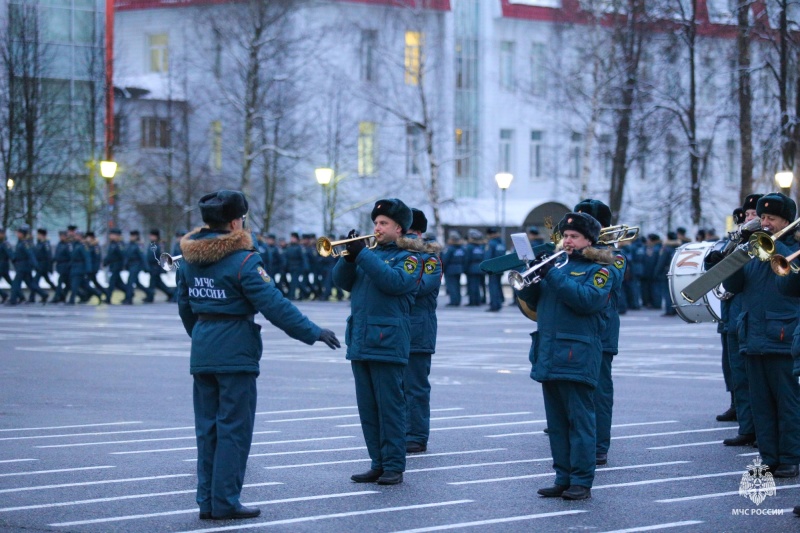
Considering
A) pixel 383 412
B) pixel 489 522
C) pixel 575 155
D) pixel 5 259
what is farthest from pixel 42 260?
pixel 489 522

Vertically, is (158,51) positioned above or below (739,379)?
above

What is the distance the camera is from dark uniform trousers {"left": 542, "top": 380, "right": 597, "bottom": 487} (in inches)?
362

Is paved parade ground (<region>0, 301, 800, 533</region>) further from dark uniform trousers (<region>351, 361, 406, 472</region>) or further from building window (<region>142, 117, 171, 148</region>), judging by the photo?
building window (<region>142, 117, 171, 148</region>)

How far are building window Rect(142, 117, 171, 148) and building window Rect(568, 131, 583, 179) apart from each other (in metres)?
14.7

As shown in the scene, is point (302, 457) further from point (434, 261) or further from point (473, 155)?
point (473, 155)

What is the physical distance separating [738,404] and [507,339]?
12247mm

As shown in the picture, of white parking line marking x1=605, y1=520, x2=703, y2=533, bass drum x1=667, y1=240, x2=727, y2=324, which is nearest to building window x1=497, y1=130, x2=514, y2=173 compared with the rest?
bass drum x1=667, y1=240, x2=727, y2=324

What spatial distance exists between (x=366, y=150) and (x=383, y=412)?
1714 inches

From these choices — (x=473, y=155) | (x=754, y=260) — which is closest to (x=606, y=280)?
(x=754, y=260)

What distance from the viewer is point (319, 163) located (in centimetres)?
5181

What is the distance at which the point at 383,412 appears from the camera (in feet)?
32.2

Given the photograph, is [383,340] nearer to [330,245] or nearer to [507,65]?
[330,245]

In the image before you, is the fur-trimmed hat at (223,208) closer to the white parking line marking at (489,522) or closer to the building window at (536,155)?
the white parking line marking at (489,522)

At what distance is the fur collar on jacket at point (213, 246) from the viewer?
8.51 m
